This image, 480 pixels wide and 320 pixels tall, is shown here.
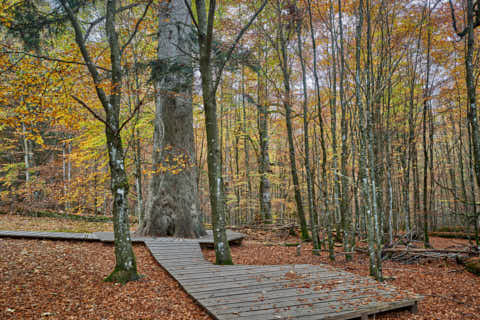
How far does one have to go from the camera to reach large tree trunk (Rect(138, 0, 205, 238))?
857 centimetres

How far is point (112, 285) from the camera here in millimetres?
4535

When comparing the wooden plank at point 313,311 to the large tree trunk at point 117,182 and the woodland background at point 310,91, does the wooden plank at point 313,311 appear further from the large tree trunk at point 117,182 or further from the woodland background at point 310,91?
the large tree trunk at point 117,182

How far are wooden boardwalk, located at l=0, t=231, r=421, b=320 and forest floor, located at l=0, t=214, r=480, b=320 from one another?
256 mm

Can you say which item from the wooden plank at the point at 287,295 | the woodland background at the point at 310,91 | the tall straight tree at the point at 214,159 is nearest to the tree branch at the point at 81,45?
the woodland background at the point at 310,91

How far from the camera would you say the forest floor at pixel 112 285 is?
3646 millimetres

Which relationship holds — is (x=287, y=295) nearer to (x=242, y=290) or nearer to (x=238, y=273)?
(x=242, y=290)

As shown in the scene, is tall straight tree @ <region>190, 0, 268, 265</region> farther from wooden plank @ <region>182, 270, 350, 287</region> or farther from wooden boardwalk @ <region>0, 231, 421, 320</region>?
wooden plank @ <region>182, 270, 350, 287</region>

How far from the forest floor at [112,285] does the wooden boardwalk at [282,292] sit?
10.1 inches

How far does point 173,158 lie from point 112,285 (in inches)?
187

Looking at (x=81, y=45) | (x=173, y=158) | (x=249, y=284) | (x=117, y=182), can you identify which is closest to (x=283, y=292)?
(x=249, y=284)

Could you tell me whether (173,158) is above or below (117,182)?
above

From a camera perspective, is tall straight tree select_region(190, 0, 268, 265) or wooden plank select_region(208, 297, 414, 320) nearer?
wooden plank select_region(208, 297, 414, 320)

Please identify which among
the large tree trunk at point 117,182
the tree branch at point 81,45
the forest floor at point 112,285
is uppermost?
the tree branch at point 81,45

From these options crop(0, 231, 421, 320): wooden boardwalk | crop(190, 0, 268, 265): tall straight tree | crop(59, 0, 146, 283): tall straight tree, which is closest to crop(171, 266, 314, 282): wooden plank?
crop(0, 231, 421, 320): wooden boardwalk
